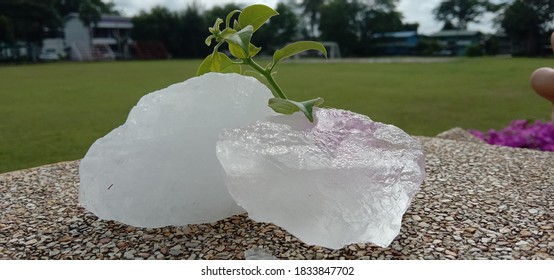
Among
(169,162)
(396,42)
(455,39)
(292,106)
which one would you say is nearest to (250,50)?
(292,106)

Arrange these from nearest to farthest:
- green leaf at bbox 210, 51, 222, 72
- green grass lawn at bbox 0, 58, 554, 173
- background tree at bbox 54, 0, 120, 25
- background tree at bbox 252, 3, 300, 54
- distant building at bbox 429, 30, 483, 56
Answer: green leaf at bbox 210, 51, 222, 72 < green grass lawn at bbox 0, 58, 554, 173 < background tree at bbox 54, 0, 120, 25 < distant building at bbox 429, 30, 483, 56 < background tree at bbox 252, 3, 300, 54

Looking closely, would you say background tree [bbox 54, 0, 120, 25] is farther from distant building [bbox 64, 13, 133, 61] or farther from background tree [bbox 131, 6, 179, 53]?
background tree [bbox 131, 6, 179, 53]

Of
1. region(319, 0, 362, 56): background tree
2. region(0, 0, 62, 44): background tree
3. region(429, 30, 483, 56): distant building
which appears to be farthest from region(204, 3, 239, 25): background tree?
region(429, 30, 483, 56): distant building

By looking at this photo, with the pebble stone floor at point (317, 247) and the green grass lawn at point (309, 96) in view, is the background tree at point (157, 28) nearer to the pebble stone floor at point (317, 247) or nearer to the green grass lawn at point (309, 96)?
the green grass lawn at point (309, 96)

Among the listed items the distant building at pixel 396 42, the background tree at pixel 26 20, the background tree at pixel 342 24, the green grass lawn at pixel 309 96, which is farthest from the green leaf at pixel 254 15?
the background tree at pixel 342 24

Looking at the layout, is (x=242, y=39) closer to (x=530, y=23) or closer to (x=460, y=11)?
(x=530, y=23)
